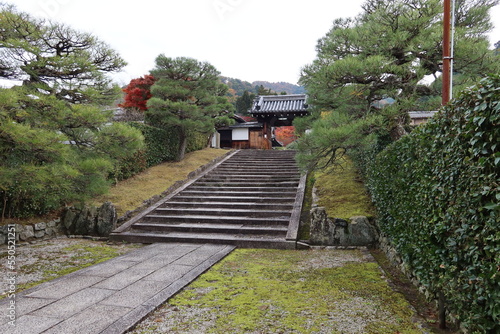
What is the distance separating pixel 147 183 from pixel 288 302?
25.4 ft

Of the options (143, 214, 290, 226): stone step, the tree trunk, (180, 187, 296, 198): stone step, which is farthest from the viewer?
the tree trunk

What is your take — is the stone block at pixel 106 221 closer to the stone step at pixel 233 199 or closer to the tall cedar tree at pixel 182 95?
the stone step at pixel 233 199

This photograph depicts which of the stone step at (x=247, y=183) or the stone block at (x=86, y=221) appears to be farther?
the stone step at (x=247, y=183)

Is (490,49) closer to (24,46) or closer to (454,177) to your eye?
(454,177)

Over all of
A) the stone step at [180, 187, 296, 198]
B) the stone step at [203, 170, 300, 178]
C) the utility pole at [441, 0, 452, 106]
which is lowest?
the stone step at [180, 187, 296, 198]

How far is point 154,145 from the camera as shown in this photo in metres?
12.2

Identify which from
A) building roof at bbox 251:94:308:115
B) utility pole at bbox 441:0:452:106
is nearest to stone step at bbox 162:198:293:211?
utility pole at bbox 441:0:452:106

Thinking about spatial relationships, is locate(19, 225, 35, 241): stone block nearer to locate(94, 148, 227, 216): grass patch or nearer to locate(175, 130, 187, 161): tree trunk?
locate(94, 148, 227, 216): grass patch

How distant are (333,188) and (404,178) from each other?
4.80m

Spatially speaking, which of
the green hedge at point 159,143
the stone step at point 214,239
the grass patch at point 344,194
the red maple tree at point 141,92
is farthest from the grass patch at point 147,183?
the grass patch at point 344,194

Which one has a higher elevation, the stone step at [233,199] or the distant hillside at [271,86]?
the distant hillside at [271,86]

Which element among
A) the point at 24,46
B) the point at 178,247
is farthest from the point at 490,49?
the point at 24,46

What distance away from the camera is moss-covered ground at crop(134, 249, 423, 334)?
2.85 meters

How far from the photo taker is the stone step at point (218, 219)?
7.29 metres
